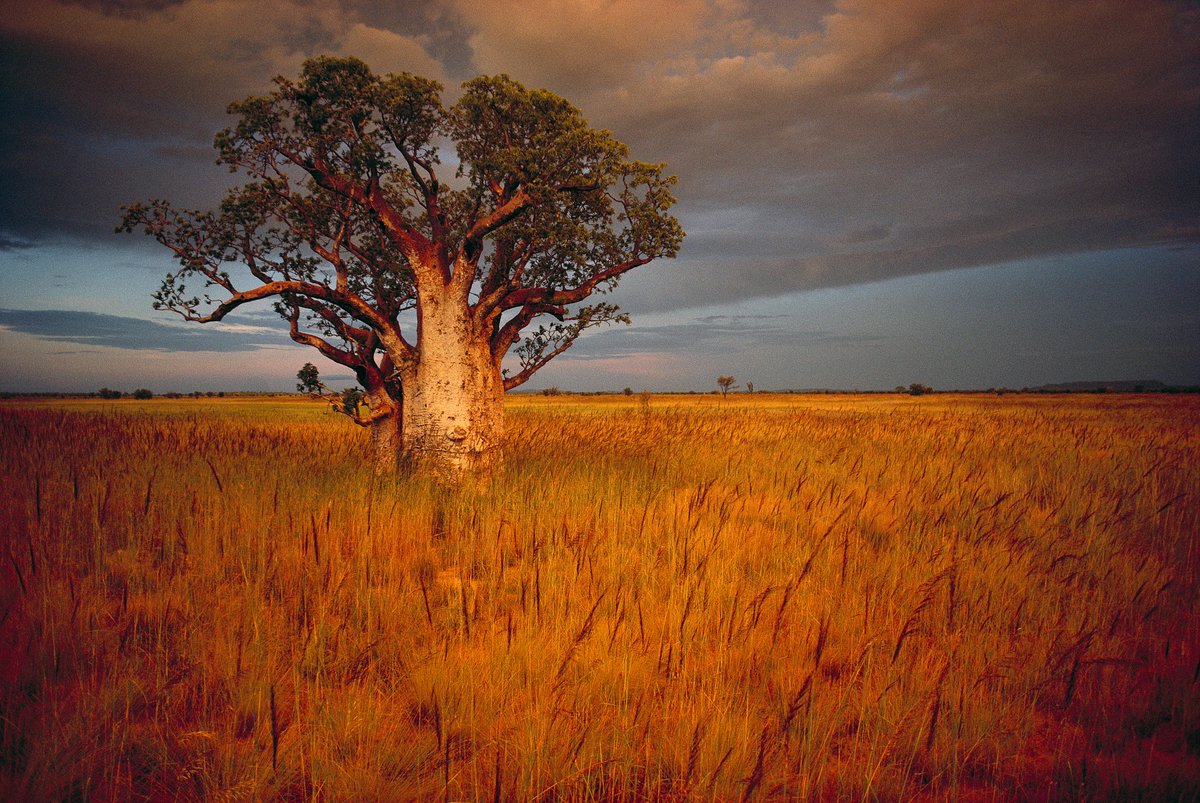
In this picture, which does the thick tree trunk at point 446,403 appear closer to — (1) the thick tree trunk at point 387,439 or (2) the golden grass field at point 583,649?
(2) the golden grass field at point 583,649

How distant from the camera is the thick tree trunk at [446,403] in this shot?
22.5ft

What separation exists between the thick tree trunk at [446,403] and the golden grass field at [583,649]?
2.60 ft

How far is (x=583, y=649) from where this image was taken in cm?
282

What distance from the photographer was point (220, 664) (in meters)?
2.59

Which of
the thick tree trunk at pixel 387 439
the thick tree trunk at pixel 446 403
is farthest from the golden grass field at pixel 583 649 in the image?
the thick tree trunk at pixel 387 439

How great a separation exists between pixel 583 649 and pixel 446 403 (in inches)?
191

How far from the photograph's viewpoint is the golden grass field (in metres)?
1.97

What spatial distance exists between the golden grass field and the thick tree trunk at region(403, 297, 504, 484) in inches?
31.2

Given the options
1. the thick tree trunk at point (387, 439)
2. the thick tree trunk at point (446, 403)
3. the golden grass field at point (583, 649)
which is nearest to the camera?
the golden grass field at point (583, 649)

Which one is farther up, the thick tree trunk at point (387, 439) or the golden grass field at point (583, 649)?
the thick tree trunk at point (387, 439)

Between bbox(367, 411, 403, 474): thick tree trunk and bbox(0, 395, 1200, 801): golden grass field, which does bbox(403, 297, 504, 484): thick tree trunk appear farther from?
bbox(367, 411, 403, 474): thick tree trunk

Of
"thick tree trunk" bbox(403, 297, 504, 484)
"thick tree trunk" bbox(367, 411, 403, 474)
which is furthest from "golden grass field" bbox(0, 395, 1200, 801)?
"thick tree trunk" bbox(367, 411, 403, 474)

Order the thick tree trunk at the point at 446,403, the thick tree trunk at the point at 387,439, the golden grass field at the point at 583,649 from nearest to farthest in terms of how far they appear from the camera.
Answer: the golden grass field at the point at 583,649
the thick tree trunk at the point at 446,403
the thick tree trunk at the point at 387,439

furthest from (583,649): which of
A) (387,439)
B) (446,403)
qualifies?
(387,439)
